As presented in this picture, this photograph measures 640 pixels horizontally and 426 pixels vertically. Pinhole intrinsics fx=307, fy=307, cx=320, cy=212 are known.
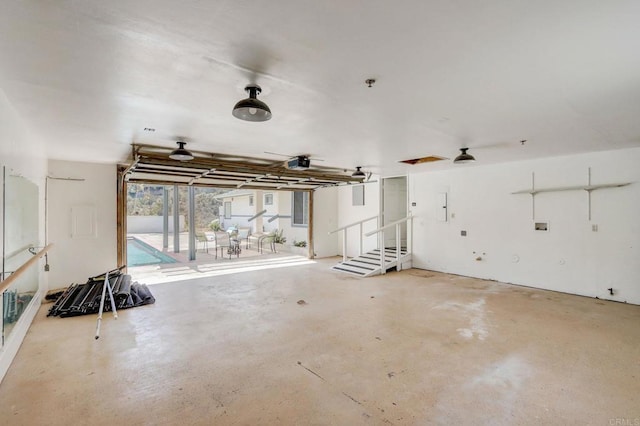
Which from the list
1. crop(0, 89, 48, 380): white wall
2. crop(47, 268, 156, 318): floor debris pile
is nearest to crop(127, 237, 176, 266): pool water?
crop(47, 268, 156, 318): floor debris pile

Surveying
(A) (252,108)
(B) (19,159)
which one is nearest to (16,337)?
(B) (19,159)

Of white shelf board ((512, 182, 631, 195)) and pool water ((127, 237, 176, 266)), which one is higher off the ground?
white shelf board ((512, 182, 631, 195))

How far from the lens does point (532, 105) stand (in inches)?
127

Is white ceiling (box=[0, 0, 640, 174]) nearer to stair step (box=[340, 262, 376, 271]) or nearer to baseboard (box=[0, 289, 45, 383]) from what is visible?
baseboard (box=[0, 289, 45, 383])

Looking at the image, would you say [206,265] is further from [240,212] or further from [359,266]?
[240,212]

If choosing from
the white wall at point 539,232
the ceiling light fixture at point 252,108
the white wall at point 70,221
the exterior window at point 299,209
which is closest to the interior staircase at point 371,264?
the white wall at point 539,232

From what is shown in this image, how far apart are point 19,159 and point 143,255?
362 inches

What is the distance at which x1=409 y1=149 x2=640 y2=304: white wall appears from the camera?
17.3 ft

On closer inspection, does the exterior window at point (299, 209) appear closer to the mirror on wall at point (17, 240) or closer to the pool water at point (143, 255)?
the pool water at point (143, 255)

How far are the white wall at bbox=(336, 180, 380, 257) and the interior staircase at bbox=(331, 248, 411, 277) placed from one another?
84cm

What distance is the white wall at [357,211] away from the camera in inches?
377

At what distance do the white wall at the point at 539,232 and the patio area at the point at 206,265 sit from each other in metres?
4.32

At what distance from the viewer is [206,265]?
911cm

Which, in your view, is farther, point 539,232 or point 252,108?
point 539,232
